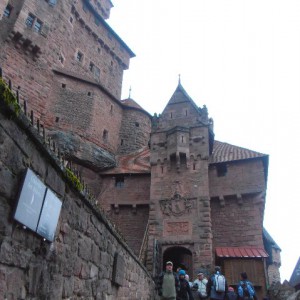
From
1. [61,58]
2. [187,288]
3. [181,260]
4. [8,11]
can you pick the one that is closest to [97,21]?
[61,58]

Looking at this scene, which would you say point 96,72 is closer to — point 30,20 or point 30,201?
point 30,20

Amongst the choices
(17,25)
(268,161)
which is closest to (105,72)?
(17,25)

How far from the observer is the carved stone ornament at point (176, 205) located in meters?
17.8

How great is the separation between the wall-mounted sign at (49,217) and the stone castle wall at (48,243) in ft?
0.31

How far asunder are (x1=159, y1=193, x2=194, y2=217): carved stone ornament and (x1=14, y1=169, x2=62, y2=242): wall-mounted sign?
1466 centimetres

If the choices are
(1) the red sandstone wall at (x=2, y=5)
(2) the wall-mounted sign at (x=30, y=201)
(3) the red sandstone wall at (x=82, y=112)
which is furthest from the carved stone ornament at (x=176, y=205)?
(1) the red sandstone wall at (x=2, y=5)

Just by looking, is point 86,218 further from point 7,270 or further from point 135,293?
point 135,293

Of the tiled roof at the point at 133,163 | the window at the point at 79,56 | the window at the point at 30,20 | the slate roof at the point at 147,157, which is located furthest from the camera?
the window at the point at 79,56

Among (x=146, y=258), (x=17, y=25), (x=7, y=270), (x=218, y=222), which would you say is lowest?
(x=7, y=270)

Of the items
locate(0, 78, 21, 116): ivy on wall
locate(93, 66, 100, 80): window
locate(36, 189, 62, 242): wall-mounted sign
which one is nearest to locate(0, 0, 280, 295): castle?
locate(93, 66, 100, 80): window

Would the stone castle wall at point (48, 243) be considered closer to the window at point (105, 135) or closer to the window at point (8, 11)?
the window at point (105, 135)

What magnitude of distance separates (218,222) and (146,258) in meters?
4.82

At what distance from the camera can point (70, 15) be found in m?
29.6

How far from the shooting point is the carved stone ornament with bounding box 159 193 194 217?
17.8 m
